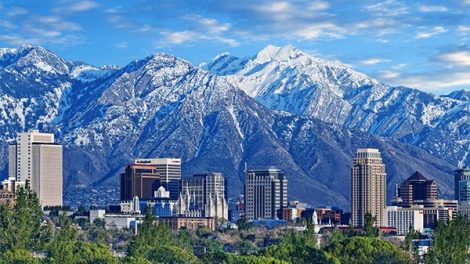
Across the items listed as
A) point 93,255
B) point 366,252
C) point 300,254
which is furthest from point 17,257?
point 366,252

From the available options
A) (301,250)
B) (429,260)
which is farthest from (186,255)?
(429,260)

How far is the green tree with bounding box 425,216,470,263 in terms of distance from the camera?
192m

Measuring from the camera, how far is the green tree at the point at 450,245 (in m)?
192

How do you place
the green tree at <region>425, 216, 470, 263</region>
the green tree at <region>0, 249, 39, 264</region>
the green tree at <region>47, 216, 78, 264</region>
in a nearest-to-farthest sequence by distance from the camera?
1. the green tree at <region>0, 249, 39, 264</region>
2. the green tree at <region>47, 216, 78, 264</region>
3. the green tree at <region>425, 216, 470, 263</region>

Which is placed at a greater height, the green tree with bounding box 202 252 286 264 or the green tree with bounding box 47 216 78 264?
the green tree with bounding box 47 216 78 264

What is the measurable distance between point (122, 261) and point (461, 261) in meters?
43.9

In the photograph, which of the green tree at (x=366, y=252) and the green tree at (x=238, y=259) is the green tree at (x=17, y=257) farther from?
the green tree at (x=366, y=252)

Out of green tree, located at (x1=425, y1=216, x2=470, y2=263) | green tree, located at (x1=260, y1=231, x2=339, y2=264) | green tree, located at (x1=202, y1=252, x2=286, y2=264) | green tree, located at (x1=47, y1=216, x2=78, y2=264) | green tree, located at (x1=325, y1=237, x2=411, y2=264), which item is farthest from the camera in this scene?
green tree, located at (x1=425, y1=216, x2=470, y2=263)

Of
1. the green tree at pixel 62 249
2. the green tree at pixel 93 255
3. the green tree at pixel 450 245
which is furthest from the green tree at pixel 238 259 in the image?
the green tree at pixel 450 245

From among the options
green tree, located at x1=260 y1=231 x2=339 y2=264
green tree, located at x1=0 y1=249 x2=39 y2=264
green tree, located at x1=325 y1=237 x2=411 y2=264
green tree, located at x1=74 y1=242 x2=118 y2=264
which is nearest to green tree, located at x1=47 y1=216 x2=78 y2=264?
green tree, located at x1=74 y1=242 x2=118 y2=264

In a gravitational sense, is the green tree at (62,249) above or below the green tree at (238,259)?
above

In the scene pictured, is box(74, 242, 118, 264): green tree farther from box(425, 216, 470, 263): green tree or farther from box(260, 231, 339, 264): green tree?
box(425, 216, 470, 263): green tree

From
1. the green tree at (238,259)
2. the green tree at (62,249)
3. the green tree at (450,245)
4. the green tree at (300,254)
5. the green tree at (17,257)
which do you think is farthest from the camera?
the green tree at (450,245)

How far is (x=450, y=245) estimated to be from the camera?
634 feet
